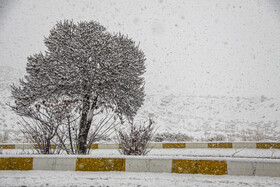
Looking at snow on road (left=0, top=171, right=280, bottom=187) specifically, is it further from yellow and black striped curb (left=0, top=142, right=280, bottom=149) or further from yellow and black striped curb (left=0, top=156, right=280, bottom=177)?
yellow and black striped curb (left=0, top=142, right=280, bottom=149)

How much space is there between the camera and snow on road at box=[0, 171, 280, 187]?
2.98 metres

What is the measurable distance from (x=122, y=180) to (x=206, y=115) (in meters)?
42.5

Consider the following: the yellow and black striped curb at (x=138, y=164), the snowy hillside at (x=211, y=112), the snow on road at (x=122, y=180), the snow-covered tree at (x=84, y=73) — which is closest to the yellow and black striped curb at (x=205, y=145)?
the snow-covered tree at (x=84, y=73)

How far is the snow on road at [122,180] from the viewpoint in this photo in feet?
9.76

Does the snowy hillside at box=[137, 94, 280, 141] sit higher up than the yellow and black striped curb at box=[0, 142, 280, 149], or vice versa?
the snowy hillside at box=[137, 94, 280, 141]

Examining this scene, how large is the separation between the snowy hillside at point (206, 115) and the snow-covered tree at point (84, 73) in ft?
28.3

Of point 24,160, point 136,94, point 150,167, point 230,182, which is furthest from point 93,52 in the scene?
point 230,182

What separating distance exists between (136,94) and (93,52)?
10.6 feet

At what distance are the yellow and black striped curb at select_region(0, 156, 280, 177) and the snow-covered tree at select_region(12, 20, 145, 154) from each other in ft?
12.9

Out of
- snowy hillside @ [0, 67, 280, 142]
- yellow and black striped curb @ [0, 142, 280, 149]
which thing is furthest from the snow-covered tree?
snowy hillside @ [0, 67, 280, 142]

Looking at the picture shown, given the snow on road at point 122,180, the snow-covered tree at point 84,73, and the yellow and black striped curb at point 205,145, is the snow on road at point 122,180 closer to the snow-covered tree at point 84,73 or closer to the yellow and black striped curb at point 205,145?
the snow-covered tree at point 84,73

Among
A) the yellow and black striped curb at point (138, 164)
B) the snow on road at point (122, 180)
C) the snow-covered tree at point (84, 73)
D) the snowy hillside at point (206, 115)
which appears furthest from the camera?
the snowy hillside at point (206, 115)

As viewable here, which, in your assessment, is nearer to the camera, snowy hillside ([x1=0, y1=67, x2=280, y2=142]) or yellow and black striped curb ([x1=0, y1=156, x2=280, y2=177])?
yellow and black striped curb ([x1=0, y1=156, x2=280, y2=177])

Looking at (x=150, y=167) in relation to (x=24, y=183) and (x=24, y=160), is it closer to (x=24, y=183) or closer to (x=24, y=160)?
(x=24, y=183)
